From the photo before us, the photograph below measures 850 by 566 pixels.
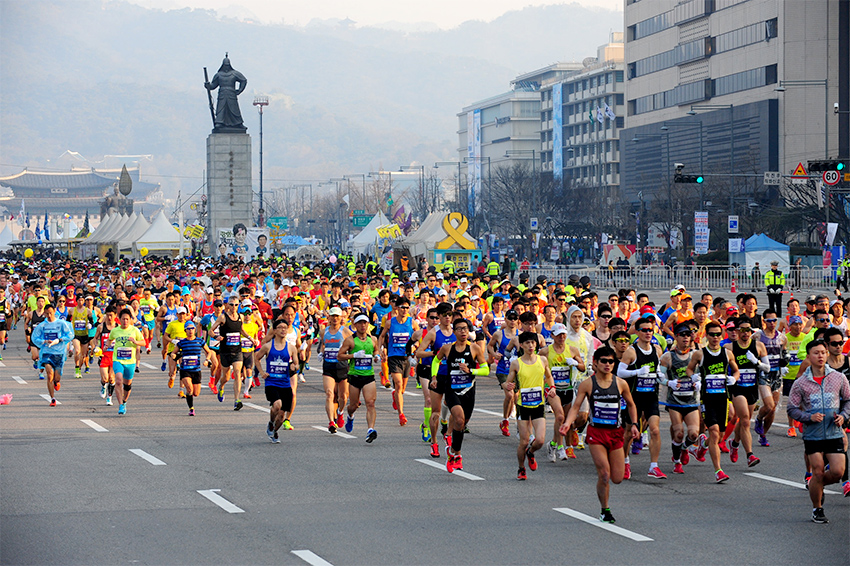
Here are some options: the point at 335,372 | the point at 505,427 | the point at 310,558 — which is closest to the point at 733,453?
the point at 505,427

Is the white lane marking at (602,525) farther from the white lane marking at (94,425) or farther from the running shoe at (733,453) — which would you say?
the white lane marking at (94,425)

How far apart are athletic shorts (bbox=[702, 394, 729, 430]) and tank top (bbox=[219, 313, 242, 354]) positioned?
310 inches

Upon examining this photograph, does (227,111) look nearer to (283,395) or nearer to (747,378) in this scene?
(283,395)

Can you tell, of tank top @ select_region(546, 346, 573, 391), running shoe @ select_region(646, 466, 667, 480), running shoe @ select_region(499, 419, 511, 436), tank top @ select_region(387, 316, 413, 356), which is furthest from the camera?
tank top @ select_region(387, 316, 413, 356)

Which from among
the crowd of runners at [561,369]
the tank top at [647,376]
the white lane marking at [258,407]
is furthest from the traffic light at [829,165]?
the tank top at [647,376]

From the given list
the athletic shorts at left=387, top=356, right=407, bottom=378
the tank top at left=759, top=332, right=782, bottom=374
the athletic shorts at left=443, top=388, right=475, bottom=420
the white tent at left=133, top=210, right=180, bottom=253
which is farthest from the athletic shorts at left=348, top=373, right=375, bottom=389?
the white tent at left=133, top=210, right=180, bottom=253

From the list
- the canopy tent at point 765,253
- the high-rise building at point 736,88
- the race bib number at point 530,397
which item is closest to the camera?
the race bib number at point 530,397

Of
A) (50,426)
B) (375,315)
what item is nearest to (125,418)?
(50,426)

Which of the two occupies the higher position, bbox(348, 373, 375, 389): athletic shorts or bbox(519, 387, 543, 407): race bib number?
bbox(519, 387, 543, 407): race bib number

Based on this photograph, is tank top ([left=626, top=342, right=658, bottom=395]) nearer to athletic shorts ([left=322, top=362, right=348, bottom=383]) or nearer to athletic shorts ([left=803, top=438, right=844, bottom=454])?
athletic shorts ([left=803, top=438, right=844, bottom=454])

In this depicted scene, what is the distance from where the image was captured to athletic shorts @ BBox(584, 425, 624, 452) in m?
9.93

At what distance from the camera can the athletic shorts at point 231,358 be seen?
17641 millimetres

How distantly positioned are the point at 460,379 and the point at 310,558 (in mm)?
4089

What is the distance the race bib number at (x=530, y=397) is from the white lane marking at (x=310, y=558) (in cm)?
336
